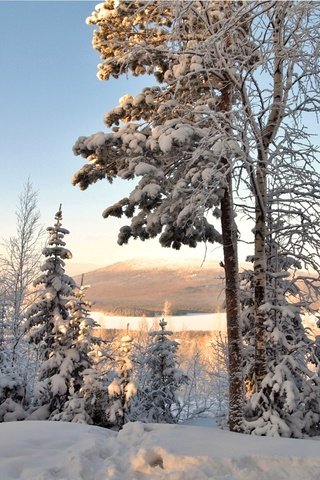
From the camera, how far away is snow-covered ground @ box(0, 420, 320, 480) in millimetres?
4523

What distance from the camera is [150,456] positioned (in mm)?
4988

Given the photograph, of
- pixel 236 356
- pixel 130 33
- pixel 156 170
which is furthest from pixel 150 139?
pixel 236 356

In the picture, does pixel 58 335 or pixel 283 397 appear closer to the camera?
pixel 283 397

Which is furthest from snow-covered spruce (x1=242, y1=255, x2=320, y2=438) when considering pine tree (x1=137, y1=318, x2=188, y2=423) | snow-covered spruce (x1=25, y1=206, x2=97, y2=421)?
pine tree (x1=137, y1=318, x2=188, y2=423)

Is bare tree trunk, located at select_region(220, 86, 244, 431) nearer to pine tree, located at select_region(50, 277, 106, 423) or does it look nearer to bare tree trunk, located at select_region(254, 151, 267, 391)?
bare tree trunk, located at select_region(254, 151, 267, 391)

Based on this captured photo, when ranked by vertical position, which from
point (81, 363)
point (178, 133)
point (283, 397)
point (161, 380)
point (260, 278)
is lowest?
point (161, 380)

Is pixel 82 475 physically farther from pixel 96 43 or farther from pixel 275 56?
pixel 96 43

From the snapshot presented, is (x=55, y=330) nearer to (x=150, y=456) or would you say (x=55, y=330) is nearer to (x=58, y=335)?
(x=58, y=335)

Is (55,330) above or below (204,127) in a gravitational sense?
below

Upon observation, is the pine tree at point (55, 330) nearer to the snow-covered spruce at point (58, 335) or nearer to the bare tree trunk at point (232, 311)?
the snow-covered spruce at point (58, 335)

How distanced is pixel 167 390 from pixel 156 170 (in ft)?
36.5

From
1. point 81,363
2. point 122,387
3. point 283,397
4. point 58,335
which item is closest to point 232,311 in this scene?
point 283,397

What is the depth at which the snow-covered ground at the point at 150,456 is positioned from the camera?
Answer: 178 inches

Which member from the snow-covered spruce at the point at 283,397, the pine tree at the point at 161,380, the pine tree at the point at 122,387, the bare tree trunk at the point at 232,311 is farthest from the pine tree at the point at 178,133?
the pine tree at the point at 161,380
